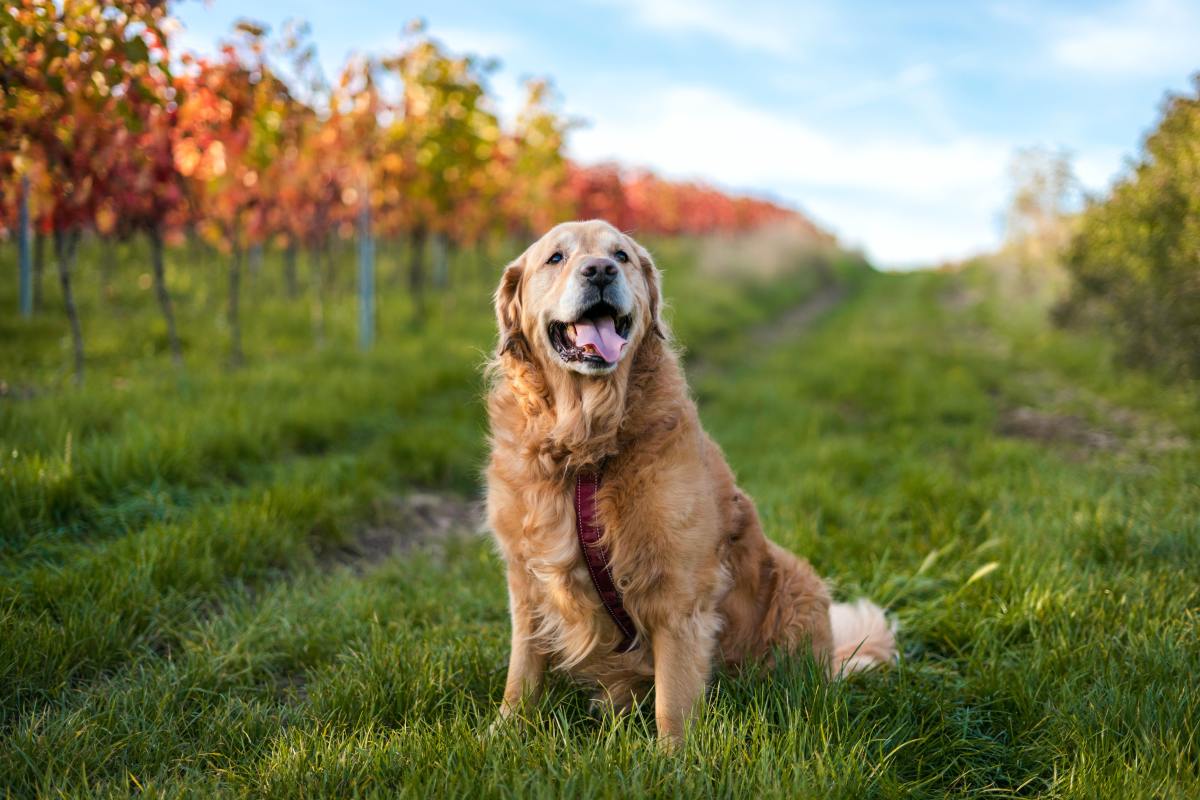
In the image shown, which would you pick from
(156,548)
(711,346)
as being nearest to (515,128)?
(711,346)

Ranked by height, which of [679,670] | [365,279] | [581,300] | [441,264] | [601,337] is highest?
[441,264]

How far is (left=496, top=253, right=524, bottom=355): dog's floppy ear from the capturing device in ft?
Result: 9.00

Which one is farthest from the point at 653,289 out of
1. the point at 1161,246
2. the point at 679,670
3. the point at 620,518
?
the point at 1161,246

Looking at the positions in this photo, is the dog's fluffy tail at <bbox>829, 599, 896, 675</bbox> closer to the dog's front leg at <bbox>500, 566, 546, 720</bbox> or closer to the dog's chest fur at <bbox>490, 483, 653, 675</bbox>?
the dog's chest fur at <bbox>490, 483, 653, 675</bbox>

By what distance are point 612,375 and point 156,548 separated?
2123 mm

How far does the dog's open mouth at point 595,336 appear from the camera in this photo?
2479 millimetres

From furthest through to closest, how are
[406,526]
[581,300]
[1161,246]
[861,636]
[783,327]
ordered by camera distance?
1. [783,327]
2. [1161,246]
3. [406,526]
4. [861,636]
5. [581,300]

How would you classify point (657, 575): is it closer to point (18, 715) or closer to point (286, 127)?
point (18, 715)

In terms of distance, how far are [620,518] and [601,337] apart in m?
0.60

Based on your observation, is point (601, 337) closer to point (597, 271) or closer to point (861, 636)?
point (597, 271)

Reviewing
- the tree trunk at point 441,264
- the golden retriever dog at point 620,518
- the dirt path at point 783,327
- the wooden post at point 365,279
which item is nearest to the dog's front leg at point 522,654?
the golden retriever dog at point 620,518

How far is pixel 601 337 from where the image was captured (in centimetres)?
251

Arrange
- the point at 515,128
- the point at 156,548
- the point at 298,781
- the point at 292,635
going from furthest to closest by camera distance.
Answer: the point at 515,128, the point at 156,548, the point at 292,635, the point at 298,781

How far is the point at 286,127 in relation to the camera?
7.61m
